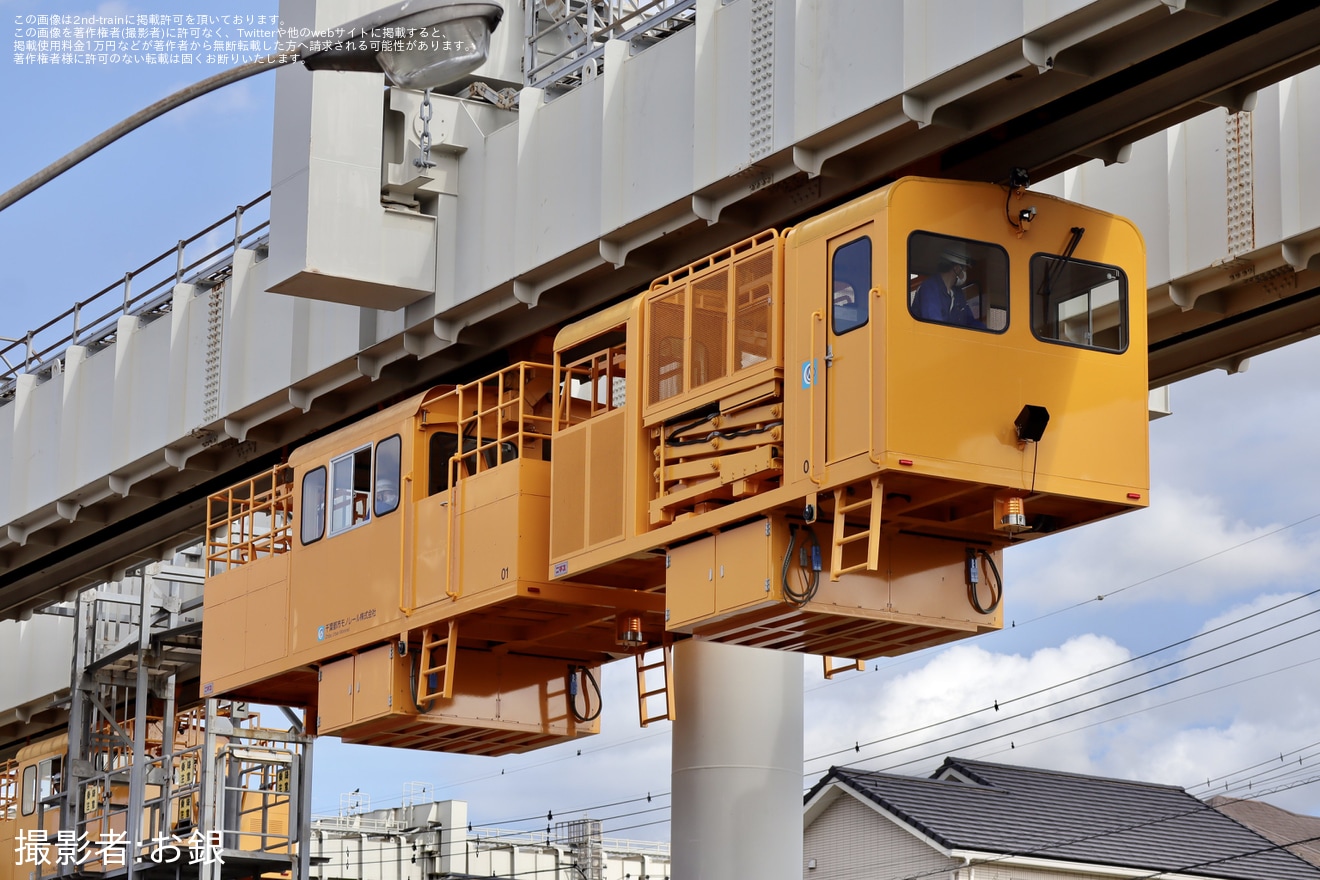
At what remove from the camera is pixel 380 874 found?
184 feet

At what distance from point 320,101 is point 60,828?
22.0 m

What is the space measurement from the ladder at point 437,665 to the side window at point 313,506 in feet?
7.71

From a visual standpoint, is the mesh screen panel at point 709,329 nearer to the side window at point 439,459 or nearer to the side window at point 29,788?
the side window at point 439,459

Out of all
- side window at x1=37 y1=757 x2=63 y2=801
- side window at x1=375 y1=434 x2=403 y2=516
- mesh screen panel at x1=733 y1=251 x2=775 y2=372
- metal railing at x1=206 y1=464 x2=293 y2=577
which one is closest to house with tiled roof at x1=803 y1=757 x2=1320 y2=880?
side window at x1=37 y1=757 x2=63 y2=801

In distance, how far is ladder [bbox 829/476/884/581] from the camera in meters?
14.4

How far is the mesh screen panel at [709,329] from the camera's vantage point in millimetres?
16688

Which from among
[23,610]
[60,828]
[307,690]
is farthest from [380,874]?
[307,690]

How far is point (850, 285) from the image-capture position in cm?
1520

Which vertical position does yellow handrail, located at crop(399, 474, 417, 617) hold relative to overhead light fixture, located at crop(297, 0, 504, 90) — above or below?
below

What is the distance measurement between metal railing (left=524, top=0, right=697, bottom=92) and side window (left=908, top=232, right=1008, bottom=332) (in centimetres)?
530

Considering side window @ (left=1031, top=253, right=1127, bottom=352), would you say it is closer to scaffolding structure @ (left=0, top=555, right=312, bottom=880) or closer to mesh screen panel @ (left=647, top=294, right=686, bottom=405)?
mesh screen panel @ (left=647, top=294, right=686, bottom=405)

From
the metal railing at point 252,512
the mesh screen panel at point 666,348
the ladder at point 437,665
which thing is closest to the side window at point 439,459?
the ladder at point 437,665

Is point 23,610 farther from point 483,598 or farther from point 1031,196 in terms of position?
point 1031,196

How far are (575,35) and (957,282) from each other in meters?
9.18
